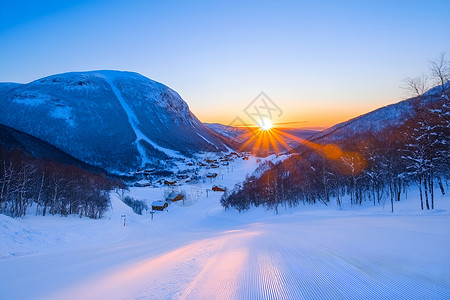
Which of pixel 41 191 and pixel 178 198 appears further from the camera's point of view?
pixel 178 198

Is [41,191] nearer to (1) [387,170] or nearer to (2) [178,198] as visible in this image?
(1) [387,170]

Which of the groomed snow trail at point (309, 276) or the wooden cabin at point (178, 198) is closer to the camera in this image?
the groomed snow trail at point (309, 276)

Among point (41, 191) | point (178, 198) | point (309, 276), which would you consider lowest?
point (178, 198)

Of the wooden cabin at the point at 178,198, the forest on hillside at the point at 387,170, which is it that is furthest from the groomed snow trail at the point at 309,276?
the wooden cabin at the point at 178,198

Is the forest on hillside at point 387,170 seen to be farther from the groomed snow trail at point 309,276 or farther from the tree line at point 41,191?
the tree line at point 41,191

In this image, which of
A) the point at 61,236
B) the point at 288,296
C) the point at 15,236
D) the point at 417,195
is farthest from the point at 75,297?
the point at 417,195

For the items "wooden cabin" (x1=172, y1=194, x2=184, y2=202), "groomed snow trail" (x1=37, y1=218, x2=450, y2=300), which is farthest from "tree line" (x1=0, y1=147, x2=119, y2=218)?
"wooden cabin" (x1=172, y1=194, x2=184, y2=202)

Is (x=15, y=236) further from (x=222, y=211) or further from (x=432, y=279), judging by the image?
(x=222, y=211)

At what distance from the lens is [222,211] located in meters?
82.9

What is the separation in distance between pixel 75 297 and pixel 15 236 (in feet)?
51.7

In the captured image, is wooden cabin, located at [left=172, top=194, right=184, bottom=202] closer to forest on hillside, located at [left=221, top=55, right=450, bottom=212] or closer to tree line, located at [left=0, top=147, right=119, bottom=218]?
forest on hillside, located at [left=221, top=55, right=450, bottom=212]

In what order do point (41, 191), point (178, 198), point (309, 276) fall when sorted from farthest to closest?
point (178, 198)
point (41, 191)
point (309, 276)

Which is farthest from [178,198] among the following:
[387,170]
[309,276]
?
[309,276]

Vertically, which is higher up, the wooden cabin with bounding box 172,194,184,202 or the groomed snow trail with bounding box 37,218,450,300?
the groomed snow trail with bounding box 37,218,450,300
